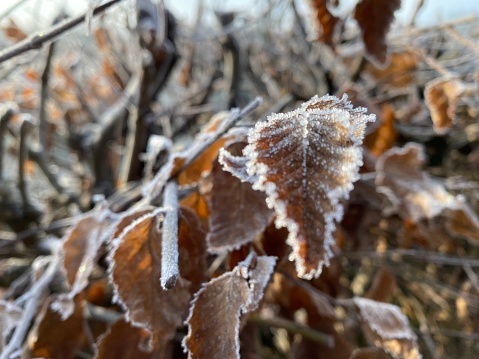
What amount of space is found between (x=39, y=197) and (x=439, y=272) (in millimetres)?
1323

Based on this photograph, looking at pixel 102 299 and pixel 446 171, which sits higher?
pixel 102 299

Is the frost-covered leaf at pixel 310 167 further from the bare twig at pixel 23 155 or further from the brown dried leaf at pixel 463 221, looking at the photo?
the bare twig at pixel 23 155

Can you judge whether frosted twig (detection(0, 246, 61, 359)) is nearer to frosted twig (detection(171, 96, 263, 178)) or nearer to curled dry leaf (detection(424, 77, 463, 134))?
frosted twig (detection(171, 96, 263, 178))

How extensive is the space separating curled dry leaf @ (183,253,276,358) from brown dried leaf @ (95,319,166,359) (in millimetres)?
158

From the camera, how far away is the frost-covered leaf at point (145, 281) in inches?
19.2

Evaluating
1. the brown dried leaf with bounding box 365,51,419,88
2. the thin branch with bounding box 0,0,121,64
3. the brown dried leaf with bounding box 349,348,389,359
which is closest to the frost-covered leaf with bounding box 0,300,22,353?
the thin branch with bounding box 0,0,121,64

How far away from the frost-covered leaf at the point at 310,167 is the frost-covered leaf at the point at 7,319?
0.39 m

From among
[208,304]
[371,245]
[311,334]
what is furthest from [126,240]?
[371,245]

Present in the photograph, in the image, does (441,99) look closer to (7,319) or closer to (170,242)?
(170,242)

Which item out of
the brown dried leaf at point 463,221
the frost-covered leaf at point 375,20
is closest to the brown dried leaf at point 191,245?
the frost-covered leaf at point 375,20

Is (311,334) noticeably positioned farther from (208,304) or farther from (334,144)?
(334,144)

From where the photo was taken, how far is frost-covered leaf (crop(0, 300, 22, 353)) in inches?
21.8

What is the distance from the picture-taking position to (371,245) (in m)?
1.10

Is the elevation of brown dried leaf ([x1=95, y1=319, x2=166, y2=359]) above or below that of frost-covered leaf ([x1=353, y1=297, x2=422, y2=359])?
above
